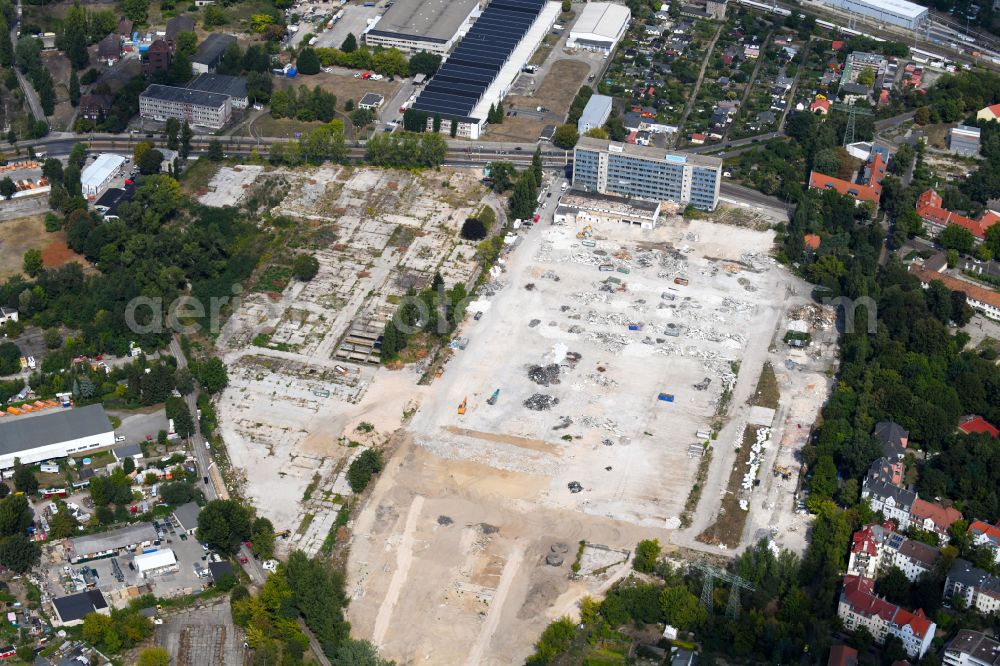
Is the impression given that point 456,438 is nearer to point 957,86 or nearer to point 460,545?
point 460,545

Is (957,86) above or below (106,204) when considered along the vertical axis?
above

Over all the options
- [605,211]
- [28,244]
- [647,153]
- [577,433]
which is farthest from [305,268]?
[647,153]

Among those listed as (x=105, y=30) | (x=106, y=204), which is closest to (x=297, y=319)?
(x=106, y=204)

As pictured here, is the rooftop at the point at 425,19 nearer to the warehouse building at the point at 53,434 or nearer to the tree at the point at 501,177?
the tree at the point at 501,177

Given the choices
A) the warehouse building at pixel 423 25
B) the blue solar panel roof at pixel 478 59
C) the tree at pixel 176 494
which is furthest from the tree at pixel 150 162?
the tree at pixel 176 494

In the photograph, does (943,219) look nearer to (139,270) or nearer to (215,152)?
(215,152)

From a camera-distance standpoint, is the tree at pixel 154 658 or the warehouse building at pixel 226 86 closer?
the tree at pixel 154 658

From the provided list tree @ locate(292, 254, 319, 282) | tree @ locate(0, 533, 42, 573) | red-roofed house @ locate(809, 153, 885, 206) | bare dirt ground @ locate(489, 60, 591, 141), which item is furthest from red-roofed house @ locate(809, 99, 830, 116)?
tree @ locate(0, 533, 42, 573)
